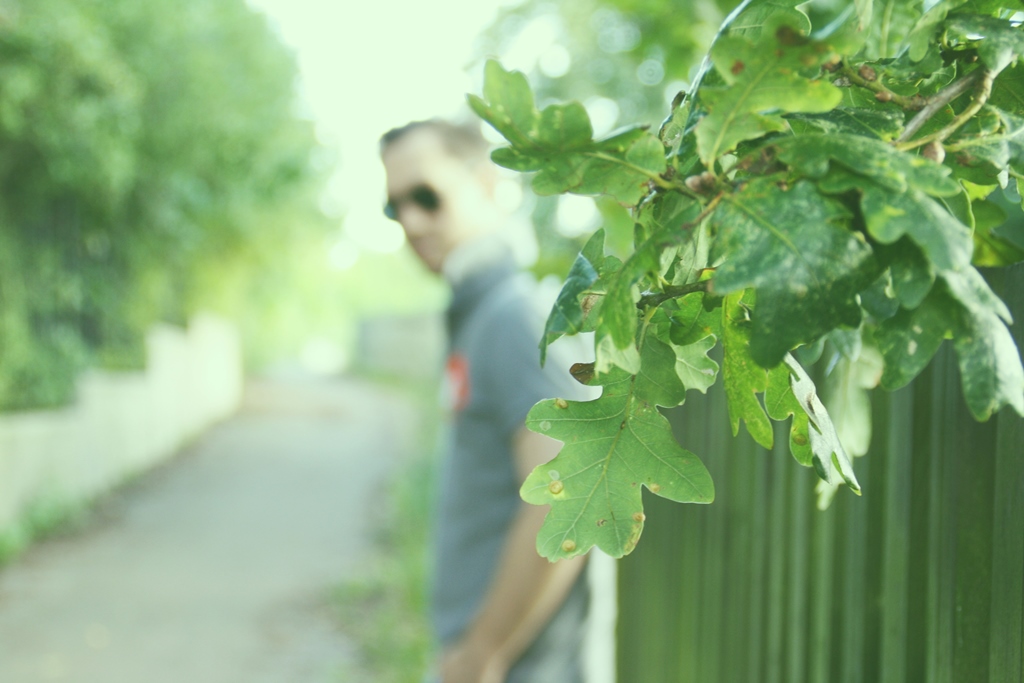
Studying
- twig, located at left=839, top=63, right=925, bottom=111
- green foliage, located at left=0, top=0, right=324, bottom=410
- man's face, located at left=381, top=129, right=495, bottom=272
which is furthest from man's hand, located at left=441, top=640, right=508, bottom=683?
green foliage, located at left=0, top=0, right=324, bottom=410

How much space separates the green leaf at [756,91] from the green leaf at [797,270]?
61 millimetres

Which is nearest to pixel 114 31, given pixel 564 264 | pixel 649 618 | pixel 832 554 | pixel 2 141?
pixel 2 141

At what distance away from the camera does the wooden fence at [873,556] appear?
3.37 ft

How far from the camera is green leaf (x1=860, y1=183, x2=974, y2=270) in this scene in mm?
521

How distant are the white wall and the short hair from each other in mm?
5511

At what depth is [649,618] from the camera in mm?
2365

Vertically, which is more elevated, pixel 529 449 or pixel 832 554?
pixel 529 449

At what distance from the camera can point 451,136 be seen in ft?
10.7

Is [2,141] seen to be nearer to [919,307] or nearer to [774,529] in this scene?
[774,529]

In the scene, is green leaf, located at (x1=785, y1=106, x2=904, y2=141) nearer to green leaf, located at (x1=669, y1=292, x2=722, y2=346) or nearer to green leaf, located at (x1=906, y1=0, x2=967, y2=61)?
green leaf, located at (x1=906, y1=0, x2=967, y2=61)

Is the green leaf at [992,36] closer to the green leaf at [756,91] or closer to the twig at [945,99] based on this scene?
the twig at [945,99]

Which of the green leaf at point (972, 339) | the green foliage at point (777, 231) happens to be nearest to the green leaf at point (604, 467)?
the green foliage at point (777, 231)

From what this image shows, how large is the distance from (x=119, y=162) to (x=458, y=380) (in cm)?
664

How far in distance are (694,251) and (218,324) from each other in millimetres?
16426
